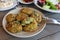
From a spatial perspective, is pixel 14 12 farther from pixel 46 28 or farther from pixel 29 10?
pixel 46 28

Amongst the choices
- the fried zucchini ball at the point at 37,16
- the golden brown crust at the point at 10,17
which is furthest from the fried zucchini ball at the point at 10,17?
the fried zucchini ball at the point at 37,16

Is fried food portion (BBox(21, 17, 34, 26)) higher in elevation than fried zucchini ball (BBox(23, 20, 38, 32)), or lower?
higher

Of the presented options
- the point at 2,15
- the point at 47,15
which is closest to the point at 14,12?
the point at 2,15

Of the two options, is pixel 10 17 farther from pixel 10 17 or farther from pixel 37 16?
pixel 37 16

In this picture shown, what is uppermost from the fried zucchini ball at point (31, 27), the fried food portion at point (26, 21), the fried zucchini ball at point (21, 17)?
the fried zucchini ball at point (21, 17)

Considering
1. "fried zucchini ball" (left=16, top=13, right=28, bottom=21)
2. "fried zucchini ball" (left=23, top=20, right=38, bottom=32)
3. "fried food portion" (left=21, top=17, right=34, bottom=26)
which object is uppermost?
"fried zucchini ball" (left=16, top=13, right=28, bottom=21)

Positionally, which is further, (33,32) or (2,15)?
(2,15)

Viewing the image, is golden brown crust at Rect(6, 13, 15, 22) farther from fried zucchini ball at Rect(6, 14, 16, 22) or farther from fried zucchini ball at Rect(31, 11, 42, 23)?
fried zucchini ball at Rect(31, 11, 42, 23)

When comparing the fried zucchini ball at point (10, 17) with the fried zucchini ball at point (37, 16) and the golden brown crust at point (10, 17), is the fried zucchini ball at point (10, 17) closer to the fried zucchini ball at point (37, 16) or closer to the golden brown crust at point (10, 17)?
the golden brown crust at point (10, 17)

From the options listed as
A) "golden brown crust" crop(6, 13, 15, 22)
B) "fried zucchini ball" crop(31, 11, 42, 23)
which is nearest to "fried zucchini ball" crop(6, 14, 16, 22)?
"golden brown crust" crop(6, 13, 15, 22)

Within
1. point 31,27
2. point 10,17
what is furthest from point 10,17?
point 31,27

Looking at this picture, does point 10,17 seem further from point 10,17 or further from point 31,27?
point 31,27
